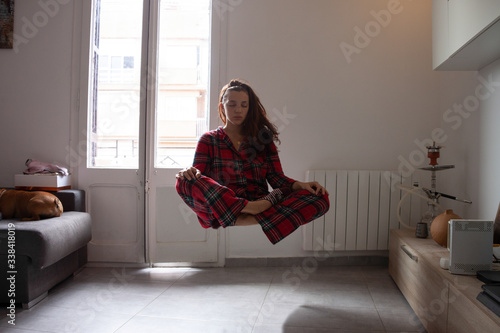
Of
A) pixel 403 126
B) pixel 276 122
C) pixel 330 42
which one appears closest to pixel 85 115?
pixel 276 122

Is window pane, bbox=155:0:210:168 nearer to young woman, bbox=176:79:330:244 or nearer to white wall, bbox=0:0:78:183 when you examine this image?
white wall, bbox=0:0:78:183

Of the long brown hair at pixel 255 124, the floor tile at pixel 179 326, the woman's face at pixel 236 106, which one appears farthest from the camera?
the long brown hair at pixel 255 124

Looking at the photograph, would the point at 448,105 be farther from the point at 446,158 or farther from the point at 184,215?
the point at 184,215

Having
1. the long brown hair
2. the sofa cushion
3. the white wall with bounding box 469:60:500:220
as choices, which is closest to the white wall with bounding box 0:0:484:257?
the white wall with bounding box 469:60:500:220

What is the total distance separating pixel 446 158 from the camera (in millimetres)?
3008

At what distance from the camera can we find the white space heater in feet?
5.21

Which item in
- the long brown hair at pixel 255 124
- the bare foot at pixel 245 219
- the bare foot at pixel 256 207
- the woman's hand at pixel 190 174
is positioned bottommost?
the bare foot at pixel 245 219

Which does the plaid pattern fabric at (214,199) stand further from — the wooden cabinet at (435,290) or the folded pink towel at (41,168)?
the folded pink towel at (41,168)

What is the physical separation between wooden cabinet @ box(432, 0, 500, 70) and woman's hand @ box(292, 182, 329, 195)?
104 cm

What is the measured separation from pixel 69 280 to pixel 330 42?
2728 millimetres

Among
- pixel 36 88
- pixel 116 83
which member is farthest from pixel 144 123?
pixel 36 88

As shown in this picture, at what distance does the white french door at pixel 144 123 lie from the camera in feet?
10.2

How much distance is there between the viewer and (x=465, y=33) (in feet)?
6.36

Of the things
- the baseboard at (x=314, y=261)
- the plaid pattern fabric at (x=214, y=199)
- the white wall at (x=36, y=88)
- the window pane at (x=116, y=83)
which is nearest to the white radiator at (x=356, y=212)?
the baseboard at (x=314, y=261)
